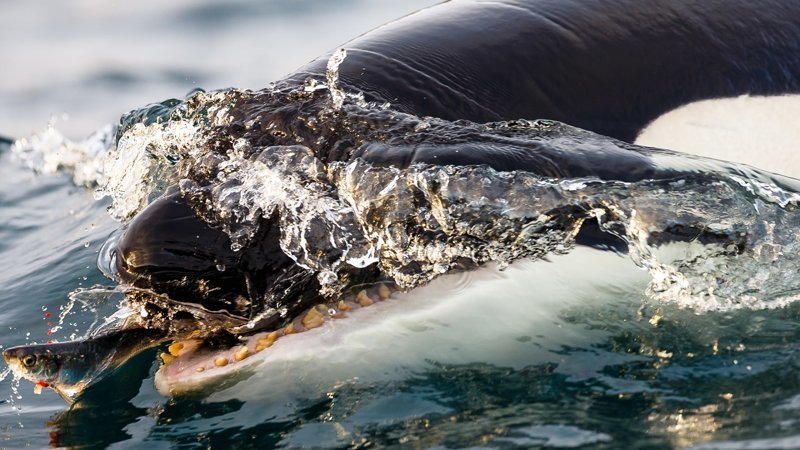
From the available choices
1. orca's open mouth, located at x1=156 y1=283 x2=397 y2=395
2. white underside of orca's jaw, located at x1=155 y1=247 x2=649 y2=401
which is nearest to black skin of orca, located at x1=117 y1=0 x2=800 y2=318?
orca's open mouth, located at x1=156 y1=283 x2=397 y2=395

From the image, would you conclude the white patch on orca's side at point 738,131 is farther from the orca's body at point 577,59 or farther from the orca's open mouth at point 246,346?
the orca's open mouth at point 246,346

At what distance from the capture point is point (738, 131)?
4.65 meters

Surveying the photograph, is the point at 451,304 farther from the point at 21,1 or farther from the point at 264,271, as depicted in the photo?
the point at 21,1

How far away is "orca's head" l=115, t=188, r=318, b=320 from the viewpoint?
379 centimetres

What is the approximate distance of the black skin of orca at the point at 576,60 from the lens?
172 inches

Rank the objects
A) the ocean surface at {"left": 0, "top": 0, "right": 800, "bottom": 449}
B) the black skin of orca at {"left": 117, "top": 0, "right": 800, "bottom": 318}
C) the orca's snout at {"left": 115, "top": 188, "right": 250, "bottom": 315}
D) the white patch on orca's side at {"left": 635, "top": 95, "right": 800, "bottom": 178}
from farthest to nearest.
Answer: the white patch on orca's side at {"left": 635, "top": 95, "right": 800, "bottom": 178} → the black skin of orca at {"left": 117, "top": 0, "right": 800, "bottom": 318} → the orca's snout at {"left": 115, "top": 188, "right": 250, "bottom": 315} → the ocean surface at {"left": 0, "top": 0, "right": 800, "bottom": 449}

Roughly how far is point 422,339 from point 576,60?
1.37 metres

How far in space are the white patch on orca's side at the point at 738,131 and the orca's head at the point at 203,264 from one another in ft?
5.02

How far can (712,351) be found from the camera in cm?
378

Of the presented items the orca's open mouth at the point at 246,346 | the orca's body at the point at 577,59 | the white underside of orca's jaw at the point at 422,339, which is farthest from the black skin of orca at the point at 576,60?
the white underside of orca's jaw at the point at 422,339

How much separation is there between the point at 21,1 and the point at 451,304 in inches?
381

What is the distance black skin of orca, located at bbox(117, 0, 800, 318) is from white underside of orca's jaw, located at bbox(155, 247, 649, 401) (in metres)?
0.22

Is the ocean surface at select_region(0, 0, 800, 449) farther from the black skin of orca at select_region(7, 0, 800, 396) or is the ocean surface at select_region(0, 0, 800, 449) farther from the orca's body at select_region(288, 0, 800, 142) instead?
the orca's body at select_region(288, 0, 800, 142)

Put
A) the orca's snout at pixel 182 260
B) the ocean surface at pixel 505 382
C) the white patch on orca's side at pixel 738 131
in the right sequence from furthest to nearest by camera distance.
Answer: the white patch on orca's side at pixel 738 131, the orca's snout at pixel 182 260, the ocean surface at pixel 505 382
